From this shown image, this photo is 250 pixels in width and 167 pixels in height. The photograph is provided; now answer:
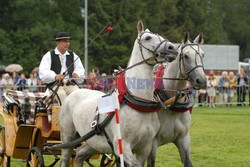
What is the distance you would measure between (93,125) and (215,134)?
8155mm

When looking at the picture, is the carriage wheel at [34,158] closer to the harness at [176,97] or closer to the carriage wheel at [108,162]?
the carriage wheel at [108,162]

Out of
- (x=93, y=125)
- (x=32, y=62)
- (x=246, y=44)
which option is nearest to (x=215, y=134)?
(x=93, y=125)

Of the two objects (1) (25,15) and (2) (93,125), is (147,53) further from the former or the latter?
(1) (25,15)

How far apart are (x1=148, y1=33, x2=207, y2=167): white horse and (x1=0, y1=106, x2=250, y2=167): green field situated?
2.22 metres

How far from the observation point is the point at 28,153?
9.89 metres

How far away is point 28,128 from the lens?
9.96m

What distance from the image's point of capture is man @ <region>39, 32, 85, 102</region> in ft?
32.1

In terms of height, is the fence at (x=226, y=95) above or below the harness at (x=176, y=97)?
below

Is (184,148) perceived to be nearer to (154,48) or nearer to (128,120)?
(128,120)

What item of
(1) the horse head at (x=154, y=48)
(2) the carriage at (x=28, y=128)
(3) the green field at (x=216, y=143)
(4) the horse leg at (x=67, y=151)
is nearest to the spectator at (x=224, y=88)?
(3) the green field at (x=216, y=143)

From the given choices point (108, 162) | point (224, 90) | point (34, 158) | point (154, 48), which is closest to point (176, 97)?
point (154, 48)

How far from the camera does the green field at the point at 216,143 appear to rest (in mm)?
11578

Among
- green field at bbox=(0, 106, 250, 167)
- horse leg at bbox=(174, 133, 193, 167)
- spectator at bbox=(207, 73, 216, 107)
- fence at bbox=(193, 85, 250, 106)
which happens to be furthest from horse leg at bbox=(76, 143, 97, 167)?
fence at bbox=(193, 85, 250, 106)

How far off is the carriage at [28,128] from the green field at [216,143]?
185 centimetres
